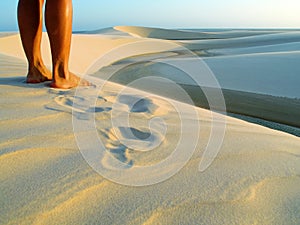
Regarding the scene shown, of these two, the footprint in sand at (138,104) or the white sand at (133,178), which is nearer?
the white sand at (133,178)

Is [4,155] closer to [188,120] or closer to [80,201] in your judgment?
[80,201]

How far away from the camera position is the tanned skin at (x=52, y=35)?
154 centimetres

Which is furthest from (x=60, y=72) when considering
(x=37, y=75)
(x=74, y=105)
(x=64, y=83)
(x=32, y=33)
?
(x=74, y=105)

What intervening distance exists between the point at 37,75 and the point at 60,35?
308 millimetres

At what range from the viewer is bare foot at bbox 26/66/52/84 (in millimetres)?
1691

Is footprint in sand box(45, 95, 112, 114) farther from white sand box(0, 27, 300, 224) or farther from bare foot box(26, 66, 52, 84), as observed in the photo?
bare foot box(26, 66, 52, 84)

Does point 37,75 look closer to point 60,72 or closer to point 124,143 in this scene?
point 60,72

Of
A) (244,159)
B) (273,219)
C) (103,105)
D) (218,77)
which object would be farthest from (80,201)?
(218,77)

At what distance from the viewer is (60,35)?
1587 mm

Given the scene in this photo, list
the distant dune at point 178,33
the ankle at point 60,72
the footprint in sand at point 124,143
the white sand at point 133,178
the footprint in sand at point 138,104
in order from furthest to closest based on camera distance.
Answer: the distant dune at point 178,33, the ankle at point 60,72, the footprint in sand at point 138,104, the footprint in sand at point 124,143, the white sand at point 133,178

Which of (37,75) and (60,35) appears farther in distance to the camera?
(37,75)

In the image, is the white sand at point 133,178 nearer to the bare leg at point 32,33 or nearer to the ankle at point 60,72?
the ankle at point 60,72

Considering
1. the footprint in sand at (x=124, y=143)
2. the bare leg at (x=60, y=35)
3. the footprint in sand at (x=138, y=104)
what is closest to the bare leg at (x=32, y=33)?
the bare leg at (x=60, y=35)

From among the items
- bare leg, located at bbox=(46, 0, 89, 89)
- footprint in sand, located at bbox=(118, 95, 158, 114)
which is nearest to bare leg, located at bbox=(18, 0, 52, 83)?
bare leg, located at bbox=(46, 0, 89, 89)
